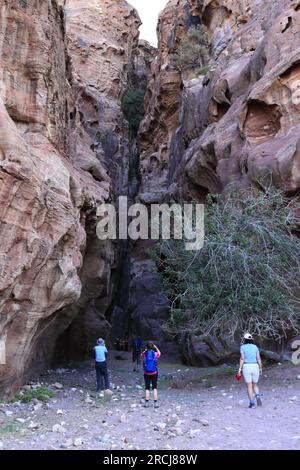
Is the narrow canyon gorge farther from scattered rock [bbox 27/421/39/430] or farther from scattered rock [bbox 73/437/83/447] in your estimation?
scattered rock [bbox 73/437/83/447]

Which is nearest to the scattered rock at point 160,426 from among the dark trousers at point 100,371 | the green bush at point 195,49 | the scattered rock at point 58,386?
the dark trousers at point 100,371

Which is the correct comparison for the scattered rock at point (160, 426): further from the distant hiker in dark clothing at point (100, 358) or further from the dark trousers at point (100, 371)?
the dark trousers at point (100, 371)

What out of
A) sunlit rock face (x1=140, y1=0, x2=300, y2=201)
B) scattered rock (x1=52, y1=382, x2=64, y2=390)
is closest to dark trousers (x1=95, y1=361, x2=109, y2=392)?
scattered rock (x1=52, y1=382, x2=64, y2=390)

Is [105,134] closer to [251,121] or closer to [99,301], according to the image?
[99,301]

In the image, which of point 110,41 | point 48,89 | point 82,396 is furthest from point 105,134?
point 82,396

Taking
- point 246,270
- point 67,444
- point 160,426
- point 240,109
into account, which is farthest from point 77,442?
point 240,109

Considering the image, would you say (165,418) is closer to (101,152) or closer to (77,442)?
(77,442)

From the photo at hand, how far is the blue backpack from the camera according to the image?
983 cm

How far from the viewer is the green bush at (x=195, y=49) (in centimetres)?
3025

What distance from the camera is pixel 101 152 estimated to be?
3050 centimetres

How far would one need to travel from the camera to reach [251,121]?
17391 millimetres

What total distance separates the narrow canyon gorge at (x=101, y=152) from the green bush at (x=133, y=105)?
5.86 ft

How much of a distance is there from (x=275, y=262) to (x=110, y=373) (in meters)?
8.30

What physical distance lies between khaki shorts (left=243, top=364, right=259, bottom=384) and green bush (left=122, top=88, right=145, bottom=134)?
33.7 meters
